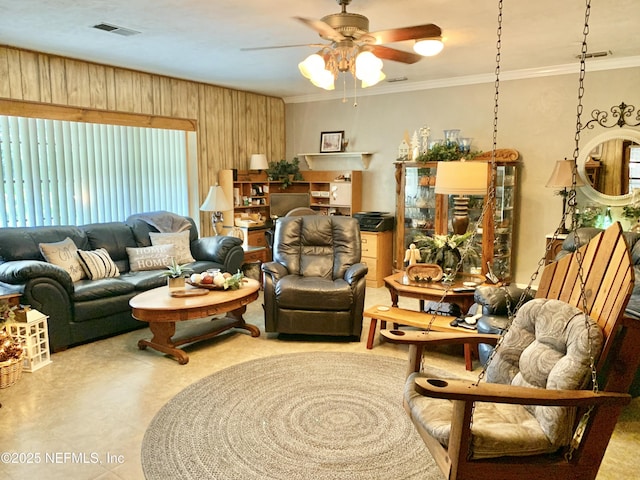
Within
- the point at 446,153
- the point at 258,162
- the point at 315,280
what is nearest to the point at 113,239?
the point at 315,280

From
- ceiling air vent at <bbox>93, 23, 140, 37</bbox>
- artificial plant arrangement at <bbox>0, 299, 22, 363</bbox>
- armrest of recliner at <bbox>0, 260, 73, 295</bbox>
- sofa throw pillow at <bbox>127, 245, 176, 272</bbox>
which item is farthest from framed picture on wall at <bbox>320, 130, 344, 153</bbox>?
artificial plant arrangement at <bbox>0, 299, 22, 363</bbox>

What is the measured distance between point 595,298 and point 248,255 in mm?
4473

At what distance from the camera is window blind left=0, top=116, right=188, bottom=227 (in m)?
4.62

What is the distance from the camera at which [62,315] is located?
3.88 metres

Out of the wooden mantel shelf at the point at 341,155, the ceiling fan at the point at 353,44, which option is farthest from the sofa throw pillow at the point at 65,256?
the wooden mantel shelf at the point at 341,155

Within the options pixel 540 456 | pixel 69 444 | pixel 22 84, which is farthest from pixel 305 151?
pixel 540 456

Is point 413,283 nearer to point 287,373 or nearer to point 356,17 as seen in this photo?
point 287,373

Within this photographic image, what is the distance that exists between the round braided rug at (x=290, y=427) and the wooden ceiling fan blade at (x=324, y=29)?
7.44 feet

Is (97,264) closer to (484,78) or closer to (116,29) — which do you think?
(116,29)

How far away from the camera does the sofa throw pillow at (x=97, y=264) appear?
4.42m

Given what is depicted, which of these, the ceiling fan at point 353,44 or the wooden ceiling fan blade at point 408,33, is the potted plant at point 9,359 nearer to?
the ceiling fan at point 353,44

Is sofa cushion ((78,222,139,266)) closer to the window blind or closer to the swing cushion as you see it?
the window blind

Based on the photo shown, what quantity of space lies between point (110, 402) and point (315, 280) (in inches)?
75.7

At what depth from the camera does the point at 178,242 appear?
5.28 m
